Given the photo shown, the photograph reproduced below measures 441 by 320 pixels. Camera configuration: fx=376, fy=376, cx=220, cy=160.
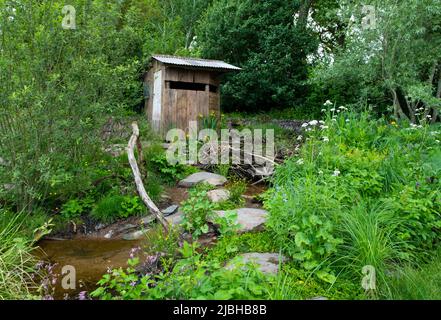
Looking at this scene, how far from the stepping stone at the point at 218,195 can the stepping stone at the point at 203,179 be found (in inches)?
24.3

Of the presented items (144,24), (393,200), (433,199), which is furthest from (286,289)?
(144,24)

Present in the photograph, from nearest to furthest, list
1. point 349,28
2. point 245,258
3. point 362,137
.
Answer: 1. point 245,258
2. point 362,137
3. point 349,28

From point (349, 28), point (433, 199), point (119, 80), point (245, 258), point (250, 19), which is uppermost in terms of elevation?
point (250, 19)

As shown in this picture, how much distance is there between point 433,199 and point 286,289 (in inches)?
87.7

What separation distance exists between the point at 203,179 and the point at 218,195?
3.75 feet

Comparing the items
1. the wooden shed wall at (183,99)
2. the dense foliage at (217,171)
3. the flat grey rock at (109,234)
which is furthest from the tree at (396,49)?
the flat grey rock at (109,234)

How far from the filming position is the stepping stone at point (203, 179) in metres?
6.50

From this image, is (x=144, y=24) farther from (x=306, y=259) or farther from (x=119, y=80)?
(x=306, y=259)

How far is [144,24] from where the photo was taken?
1881cm

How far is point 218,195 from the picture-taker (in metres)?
5.63

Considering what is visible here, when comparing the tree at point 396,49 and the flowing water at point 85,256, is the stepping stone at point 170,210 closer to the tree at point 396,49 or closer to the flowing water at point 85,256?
the flowing water at point 85,256

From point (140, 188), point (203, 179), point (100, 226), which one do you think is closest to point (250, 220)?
point (140, 188)

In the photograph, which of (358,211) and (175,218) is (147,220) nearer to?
(175,218)

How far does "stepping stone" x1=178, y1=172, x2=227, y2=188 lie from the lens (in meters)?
6.50
